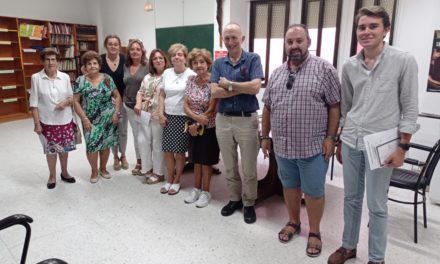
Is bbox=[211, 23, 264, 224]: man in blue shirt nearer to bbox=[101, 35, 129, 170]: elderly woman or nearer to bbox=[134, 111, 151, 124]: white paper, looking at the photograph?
bbox=[134, 111, 151, 124]: white paper

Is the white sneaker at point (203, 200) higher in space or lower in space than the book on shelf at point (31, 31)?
lower

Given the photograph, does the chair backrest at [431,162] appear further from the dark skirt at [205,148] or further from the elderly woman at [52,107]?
the elderly woman at [52,107]

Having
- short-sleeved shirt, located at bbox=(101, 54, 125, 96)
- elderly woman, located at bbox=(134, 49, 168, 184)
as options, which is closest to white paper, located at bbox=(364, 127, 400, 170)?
elderly woman, located at bbox=(134, 49, 168, 184)

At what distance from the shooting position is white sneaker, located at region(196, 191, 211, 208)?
9.05 ft

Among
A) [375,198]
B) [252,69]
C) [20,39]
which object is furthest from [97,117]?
[20,39]

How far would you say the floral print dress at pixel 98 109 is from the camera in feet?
10.1

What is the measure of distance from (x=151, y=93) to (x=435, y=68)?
2.83 m

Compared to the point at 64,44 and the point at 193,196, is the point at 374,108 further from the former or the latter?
the point at 64,44

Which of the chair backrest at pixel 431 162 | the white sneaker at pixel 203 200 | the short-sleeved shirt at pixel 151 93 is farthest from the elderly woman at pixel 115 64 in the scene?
the chair backrest at pixel 431 162

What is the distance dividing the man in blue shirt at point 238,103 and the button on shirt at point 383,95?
0.71 metres

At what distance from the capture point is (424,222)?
7.99 feet

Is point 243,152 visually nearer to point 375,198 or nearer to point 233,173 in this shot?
point 233,173

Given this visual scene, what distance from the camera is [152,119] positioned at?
10.1ft

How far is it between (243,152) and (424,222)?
1.52 metres
